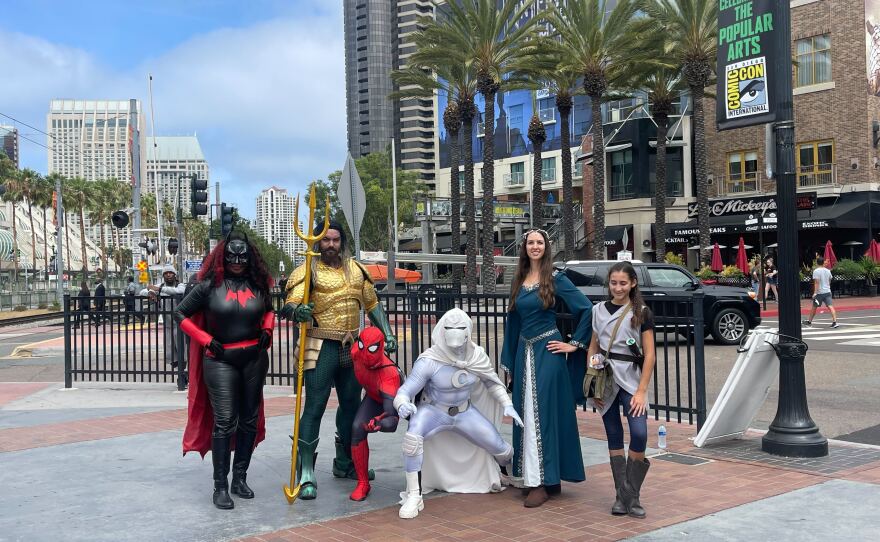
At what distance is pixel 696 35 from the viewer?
108 ft

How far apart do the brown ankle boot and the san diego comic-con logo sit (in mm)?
3921

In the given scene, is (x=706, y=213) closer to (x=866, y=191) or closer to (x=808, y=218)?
(x=808, y=218)

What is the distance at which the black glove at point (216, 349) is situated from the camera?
5660mm

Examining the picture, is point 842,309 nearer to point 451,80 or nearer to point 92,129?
point 451,80

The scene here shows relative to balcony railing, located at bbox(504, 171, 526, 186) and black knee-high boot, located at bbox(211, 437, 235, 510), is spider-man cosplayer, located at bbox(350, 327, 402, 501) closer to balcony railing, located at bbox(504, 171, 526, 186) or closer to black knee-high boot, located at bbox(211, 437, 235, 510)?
black knee-high boot, located at bbox(211, 437, 235, 510)

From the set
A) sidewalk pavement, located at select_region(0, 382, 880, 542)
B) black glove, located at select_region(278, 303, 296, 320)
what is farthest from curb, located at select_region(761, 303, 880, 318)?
black glove, located at select_region(278, 303, 296, 320)

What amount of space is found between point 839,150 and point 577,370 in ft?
120

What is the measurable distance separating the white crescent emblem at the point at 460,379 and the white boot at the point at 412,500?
2.16 ft

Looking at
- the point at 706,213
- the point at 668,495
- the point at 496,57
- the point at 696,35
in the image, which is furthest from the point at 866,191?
the point at 668,495

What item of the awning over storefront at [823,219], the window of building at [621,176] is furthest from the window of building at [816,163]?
the window of building at [621,176]

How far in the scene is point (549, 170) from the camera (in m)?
71.1

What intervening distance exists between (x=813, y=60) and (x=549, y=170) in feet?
110

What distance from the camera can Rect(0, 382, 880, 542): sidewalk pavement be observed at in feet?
16.8

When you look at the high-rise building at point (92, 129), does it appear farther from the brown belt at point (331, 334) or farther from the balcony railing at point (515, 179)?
the brown belt at point (331, 334)
